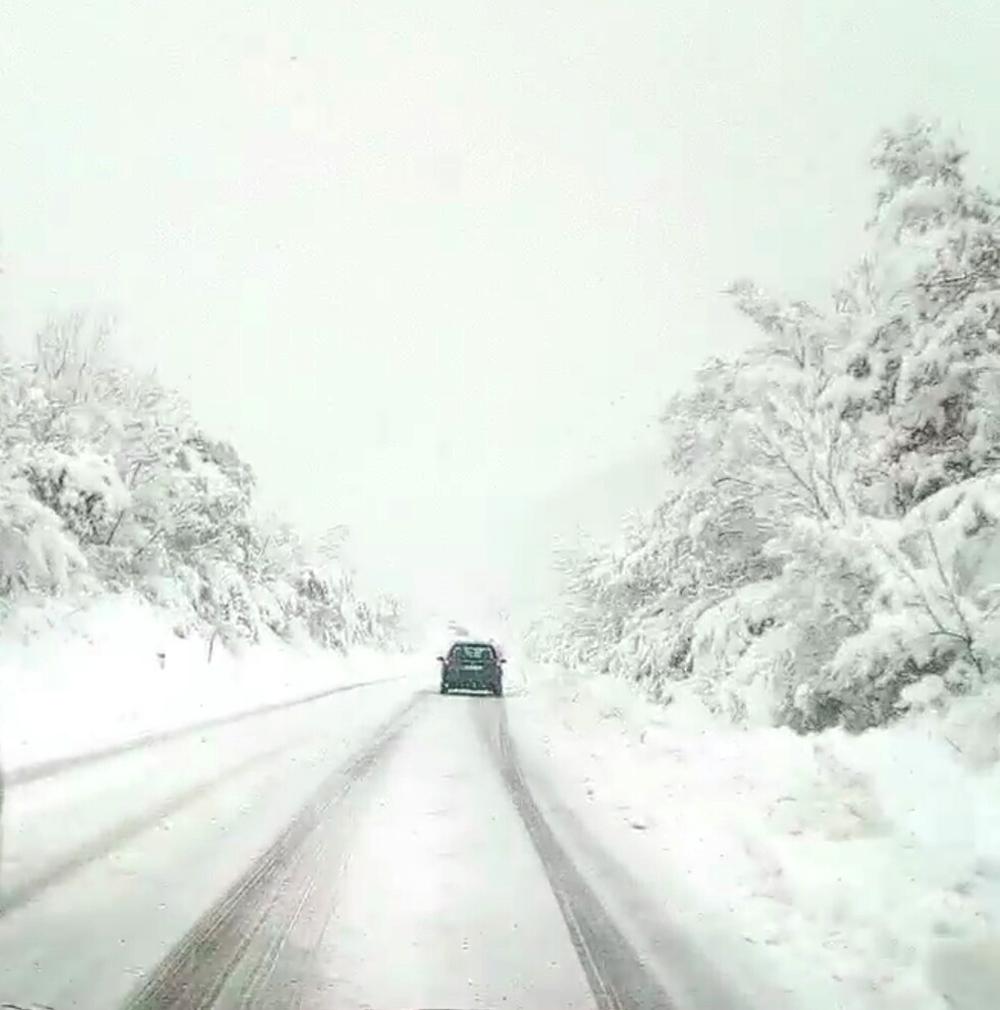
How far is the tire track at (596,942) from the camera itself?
5.36 meters

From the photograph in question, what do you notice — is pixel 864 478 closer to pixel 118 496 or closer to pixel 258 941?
pixel 258 941

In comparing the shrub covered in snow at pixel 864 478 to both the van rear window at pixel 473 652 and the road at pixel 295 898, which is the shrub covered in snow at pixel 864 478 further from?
the van rear window at pixel 473 652

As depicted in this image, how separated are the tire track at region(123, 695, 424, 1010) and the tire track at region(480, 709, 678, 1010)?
1.37m

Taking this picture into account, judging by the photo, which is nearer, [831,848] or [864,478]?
[831,848]

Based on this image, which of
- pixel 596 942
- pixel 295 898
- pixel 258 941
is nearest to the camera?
pixel 258 941

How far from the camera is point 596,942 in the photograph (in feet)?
20.6

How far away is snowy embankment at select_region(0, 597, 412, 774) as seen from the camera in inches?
600

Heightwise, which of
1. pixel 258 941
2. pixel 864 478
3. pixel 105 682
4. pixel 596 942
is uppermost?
pixel 864 478

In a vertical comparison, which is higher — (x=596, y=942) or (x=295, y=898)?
(x=295, y=898)

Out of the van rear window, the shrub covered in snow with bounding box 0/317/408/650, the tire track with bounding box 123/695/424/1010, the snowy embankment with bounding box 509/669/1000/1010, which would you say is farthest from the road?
the van rear window

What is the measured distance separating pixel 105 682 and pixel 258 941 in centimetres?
1650

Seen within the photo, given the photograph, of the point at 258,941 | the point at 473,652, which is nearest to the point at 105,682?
the point at 473,652

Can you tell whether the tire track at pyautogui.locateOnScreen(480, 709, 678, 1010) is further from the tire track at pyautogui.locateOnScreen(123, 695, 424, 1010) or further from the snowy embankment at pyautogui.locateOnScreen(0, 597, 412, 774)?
the snowy embankment at pyautogui.locateOnScreen(0, 597, 412, 774)

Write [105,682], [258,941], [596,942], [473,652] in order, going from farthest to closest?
[473,652] < [105,682] < [596,942] < [258,941]
